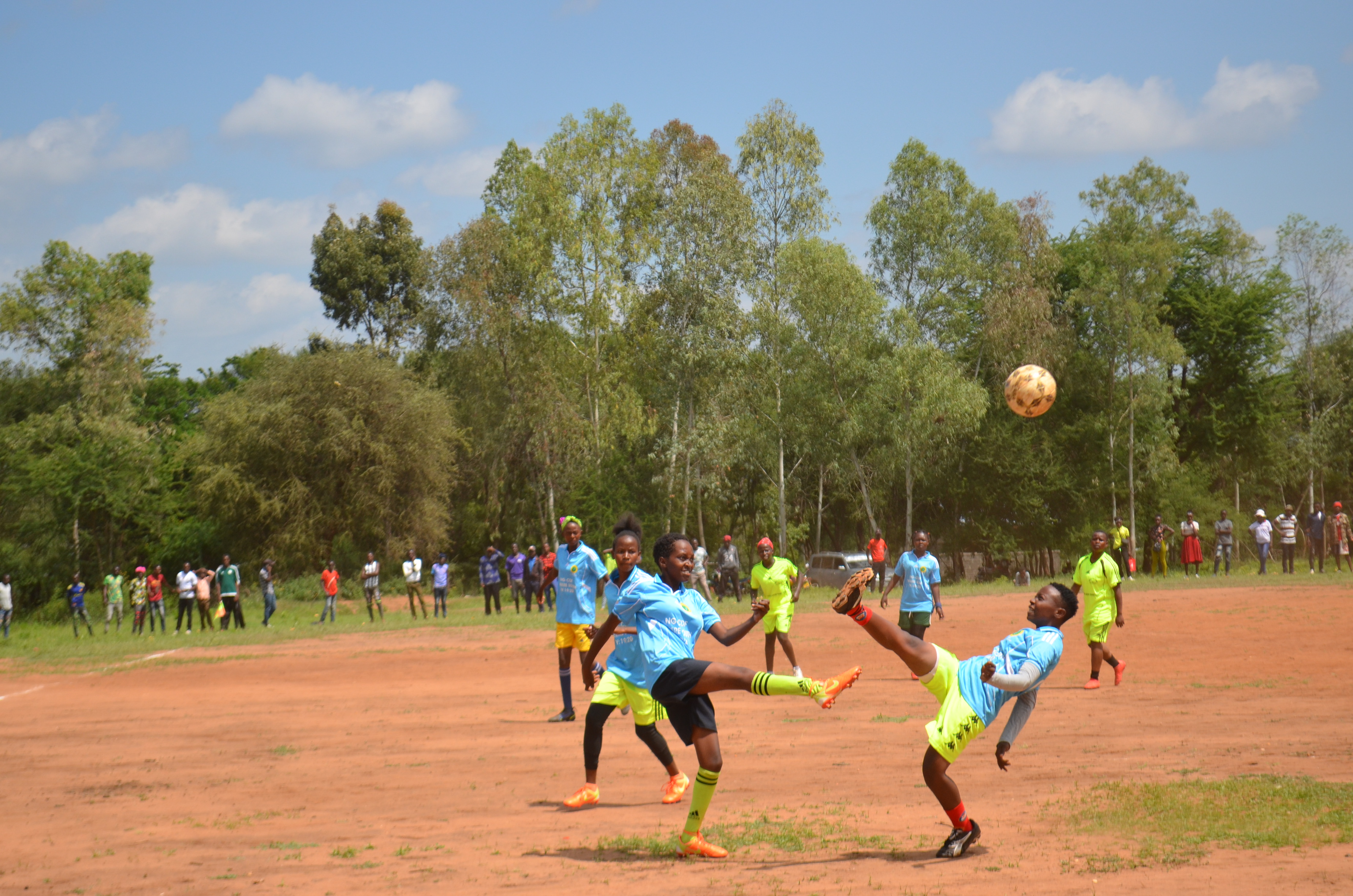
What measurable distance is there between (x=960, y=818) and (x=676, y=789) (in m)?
2.48

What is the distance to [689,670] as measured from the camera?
665cm

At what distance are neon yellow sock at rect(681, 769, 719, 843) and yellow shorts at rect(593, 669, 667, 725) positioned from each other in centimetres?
146

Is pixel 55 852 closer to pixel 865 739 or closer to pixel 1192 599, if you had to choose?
pixel 865 739

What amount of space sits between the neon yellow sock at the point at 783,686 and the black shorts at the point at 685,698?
18.2 inches

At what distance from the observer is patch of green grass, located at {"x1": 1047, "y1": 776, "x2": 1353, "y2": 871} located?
635cm

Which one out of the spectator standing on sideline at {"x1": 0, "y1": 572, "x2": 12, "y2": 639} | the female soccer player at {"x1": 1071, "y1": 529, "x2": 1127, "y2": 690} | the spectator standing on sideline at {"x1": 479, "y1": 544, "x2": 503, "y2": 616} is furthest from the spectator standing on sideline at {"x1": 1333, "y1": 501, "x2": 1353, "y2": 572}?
the spectator standing on sideline at {"x1": 0, "y1": 572, "x2": 12, "y2": 639}

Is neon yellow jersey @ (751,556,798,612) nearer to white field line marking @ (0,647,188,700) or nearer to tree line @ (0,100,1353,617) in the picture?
white field line marking @ (0,647,188,700)

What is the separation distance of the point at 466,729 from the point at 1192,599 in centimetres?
1758

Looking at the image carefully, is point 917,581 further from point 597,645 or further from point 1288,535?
point 1288,535

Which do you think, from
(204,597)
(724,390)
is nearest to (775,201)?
(724,390)

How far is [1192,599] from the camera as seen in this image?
23.8m

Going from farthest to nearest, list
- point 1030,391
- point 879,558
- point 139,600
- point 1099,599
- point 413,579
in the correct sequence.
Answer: point 413,579 < point 139,600 < point 879,558 < point 1030,391 < point 1099,599

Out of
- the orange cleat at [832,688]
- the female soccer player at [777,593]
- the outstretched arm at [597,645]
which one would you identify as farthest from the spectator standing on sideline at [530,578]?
the orange cleat at [832,688]

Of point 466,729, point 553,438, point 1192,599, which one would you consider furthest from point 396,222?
point 466,729
